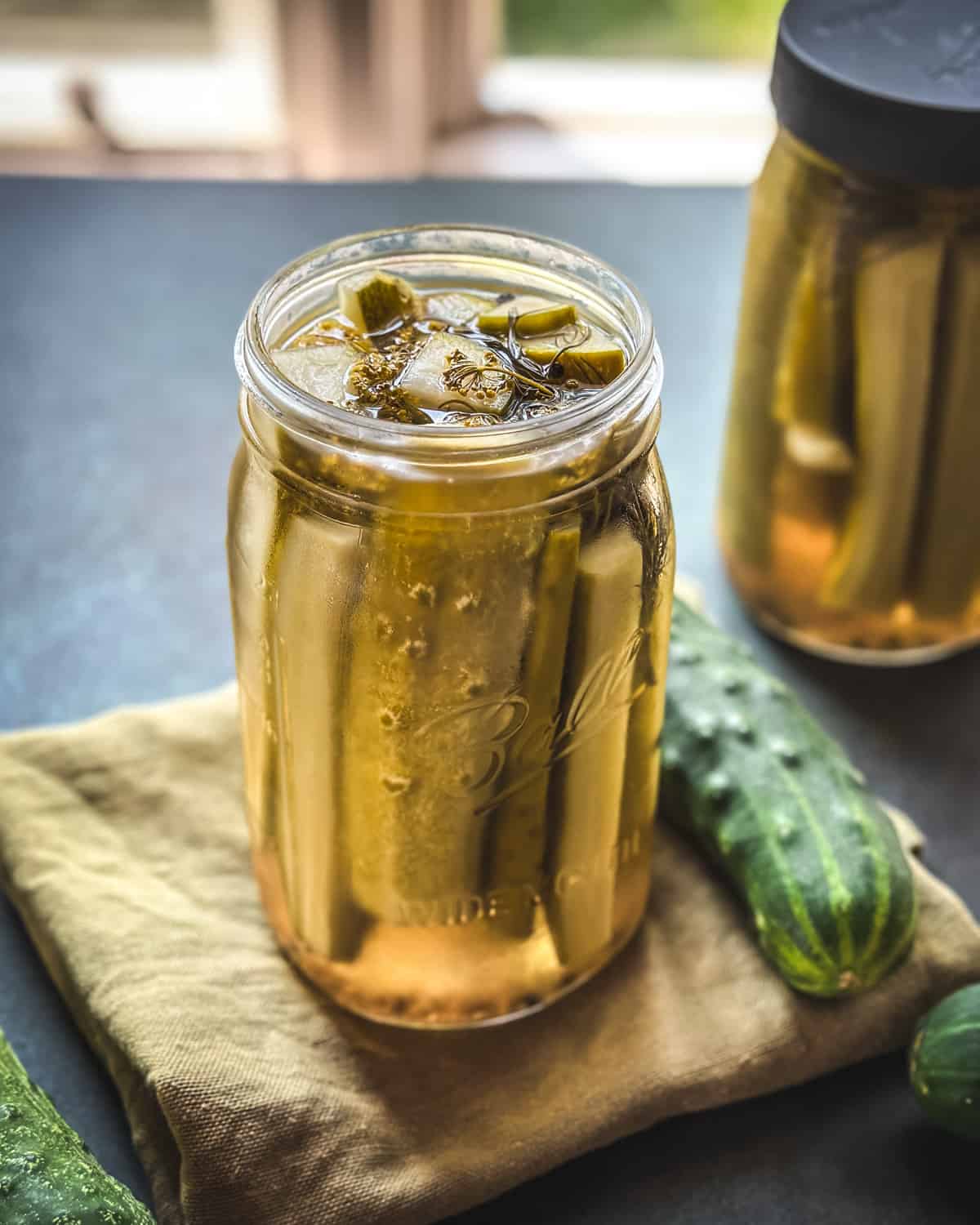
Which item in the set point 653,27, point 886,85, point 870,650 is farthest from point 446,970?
point 653,27

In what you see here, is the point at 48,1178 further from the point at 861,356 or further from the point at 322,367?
the point at 861,356

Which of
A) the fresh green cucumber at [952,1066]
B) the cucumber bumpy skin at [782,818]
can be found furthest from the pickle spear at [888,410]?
the fresh green cucumber at [952,1066]

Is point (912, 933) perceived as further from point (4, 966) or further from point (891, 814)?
point (4, 966)

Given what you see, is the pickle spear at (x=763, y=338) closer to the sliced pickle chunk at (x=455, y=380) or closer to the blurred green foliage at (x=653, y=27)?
the sliced pickle chunk at (x=455, y=380)

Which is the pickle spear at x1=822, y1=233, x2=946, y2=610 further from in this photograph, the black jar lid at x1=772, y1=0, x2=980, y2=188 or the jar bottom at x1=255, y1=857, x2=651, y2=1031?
the jar bottom at x1=255, y1=857, x2=651, y2=1031

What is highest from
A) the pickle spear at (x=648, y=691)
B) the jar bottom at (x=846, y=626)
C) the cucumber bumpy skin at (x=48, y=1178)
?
the pickle spear at (x=648, y=691)
